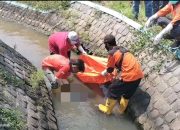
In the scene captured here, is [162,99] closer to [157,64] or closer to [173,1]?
[157,64]

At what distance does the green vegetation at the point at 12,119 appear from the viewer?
6.46 metres

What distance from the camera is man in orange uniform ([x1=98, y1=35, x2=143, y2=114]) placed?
28.2 feet

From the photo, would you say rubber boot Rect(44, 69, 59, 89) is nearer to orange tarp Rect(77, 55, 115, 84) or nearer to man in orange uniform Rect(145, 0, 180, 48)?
orange tarp Rect(77, 55, 115, 84)

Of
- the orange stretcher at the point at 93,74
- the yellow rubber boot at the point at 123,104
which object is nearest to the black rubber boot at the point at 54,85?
the orange stretcher at the point at 93,74

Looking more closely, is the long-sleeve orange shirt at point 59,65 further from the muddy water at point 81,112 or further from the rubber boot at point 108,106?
the rubber boot at point 108,106

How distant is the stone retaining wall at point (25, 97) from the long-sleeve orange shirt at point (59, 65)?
16.5 inches

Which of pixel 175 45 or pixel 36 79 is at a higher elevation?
pixel 175 45

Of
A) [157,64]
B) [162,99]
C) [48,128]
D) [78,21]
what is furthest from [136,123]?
[78,21]

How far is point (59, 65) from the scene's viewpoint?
9.77 meters

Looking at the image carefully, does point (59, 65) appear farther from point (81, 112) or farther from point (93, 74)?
point (81, 112)

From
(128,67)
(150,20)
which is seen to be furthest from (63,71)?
(150,20)

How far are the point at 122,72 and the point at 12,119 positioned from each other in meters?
2.83

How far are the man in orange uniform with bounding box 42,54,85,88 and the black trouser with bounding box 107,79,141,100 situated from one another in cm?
116

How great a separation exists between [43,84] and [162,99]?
8.85 ft
